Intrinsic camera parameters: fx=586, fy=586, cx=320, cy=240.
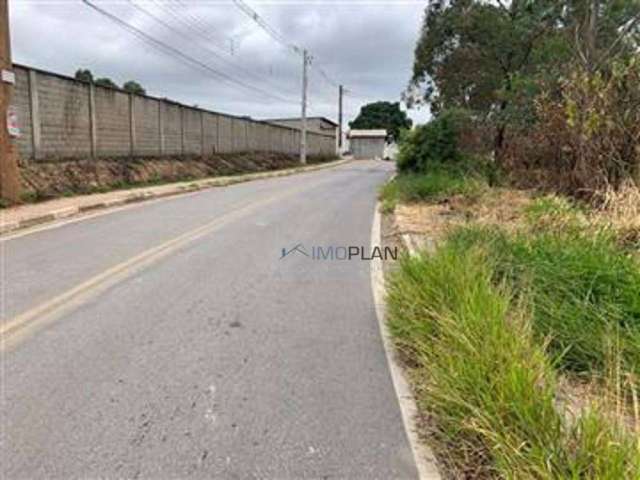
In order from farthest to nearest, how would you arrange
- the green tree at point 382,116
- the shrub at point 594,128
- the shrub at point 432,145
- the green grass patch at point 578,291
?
1. the green tree at point 382,116
2. the shrub at point 432,145
3. the shrub at point 594,128
4. the green grass patch at point 578,291

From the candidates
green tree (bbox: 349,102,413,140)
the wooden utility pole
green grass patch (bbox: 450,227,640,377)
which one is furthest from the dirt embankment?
green tree (bbox: 349,102,413,140)

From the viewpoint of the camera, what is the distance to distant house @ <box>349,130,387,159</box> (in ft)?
277

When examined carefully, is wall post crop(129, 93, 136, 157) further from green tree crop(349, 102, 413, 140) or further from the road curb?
green tree crop(349, 102, 413, 140)

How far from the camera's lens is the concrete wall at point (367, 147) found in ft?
277

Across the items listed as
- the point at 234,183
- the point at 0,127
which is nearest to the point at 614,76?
the point at 0,127

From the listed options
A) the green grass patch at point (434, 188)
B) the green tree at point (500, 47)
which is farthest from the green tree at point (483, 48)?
the green grass patch at point (434, 188)

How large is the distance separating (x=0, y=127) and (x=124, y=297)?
874 cm

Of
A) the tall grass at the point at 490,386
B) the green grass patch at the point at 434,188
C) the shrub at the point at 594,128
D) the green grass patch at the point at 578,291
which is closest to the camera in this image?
the tall grass at the point at 490,386

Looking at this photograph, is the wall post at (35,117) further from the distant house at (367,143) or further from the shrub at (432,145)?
the distant house at (367,143)

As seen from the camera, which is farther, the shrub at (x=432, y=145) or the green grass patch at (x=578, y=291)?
the shrub at (x=432, y=145)

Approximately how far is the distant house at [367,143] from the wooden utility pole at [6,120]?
71.2 meters

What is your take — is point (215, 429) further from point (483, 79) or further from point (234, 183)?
point (483, 79)

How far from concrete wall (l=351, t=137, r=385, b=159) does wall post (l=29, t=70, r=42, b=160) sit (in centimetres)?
6799

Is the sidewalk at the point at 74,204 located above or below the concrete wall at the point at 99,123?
below
